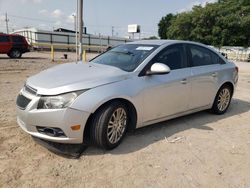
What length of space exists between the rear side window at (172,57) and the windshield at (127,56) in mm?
178

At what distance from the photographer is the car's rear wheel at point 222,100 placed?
5660mm

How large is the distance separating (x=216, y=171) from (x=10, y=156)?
2.67 metres

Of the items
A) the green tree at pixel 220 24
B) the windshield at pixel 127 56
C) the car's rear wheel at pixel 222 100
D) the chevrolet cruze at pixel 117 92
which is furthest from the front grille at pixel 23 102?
the green tree at pixel 220 24

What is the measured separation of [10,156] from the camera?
3514mm

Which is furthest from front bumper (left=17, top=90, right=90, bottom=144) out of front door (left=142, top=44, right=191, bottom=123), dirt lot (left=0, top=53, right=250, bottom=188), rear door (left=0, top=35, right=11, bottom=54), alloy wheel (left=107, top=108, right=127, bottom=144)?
rear door (left=0, top=35, right=11, bottom=54)

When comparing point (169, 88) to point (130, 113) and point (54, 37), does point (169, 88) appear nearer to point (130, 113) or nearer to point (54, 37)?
point (130, 113)

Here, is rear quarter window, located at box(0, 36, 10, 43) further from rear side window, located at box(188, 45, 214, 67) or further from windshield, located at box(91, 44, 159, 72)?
rear side window, located at box(188, 45, 214, 67)

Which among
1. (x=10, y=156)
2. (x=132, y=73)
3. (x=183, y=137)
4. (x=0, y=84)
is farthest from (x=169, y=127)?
(x=0, y=84)

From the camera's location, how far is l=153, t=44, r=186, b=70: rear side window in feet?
14.7

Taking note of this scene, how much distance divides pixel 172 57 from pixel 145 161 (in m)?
1.99

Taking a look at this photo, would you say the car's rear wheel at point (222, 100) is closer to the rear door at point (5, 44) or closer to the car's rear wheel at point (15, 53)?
the rear door at point (5, 44)

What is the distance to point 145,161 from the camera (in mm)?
3562

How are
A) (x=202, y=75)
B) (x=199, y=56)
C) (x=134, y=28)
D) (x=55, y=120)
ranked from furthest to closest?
(x=134, y=28) < (x=199, y=56) < (x=202, y=75) < (x=55, y=120)

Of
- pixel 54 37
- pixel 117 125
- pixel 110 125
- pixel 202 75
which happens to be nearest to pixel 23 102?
pixel 110 125
